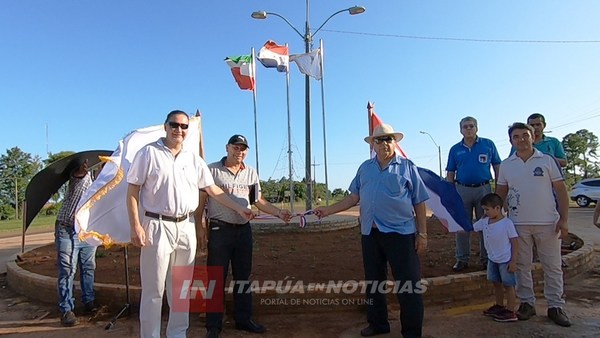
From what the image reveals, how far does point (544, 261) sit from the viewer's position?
4.17m

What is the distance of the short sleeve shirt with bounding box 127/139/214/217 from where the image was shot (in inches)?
131

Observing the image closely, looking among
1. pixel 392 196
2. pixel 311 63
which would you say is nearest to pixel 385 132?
pixel 392 196

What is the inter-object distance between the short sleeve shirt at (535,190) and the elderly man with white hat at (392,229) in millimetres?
1136

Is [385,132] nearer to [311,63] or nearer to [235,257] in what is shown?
[235,257]

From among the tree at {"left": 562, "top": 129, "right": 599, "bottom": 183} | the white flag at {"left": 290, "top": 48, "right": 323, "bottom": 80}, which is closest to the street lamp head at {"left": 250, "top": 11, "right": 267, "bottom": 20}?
the white flag at {"left": 290, "top": 48, "right": 323, "bottom": 80}

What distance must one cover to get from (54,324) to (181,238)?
2.24 m

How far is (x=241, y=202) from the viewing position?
13.0ft

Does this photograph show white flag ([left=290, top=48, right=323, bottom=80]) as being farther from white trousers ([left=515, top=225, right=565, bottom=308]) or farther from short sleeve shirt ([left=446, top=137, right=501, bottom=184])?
white trousers ([left=515, top=225, right=565, bottom=308])

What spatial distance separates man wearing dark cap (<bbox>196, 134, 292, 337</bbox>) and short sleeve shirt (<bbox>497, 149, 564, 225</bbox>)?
2.32 meters

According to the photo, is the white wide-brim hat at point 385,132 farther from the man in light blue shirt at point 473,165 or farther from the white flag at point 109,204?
the white flag at point 109,204

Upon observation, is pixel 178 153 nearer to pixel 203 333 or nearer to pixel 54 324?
pixel 203 333

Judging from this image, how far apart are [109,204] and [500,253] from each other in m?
3.80

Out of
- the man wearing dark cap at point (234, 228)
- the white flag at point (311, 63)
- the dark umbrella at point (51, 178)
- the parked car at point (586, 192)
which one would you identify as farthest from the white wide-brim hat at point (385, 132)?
the parked car at point (586, 192)

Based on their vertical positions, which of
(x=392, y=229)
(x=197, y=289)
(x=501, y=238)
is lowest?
(x=197, y=289)
